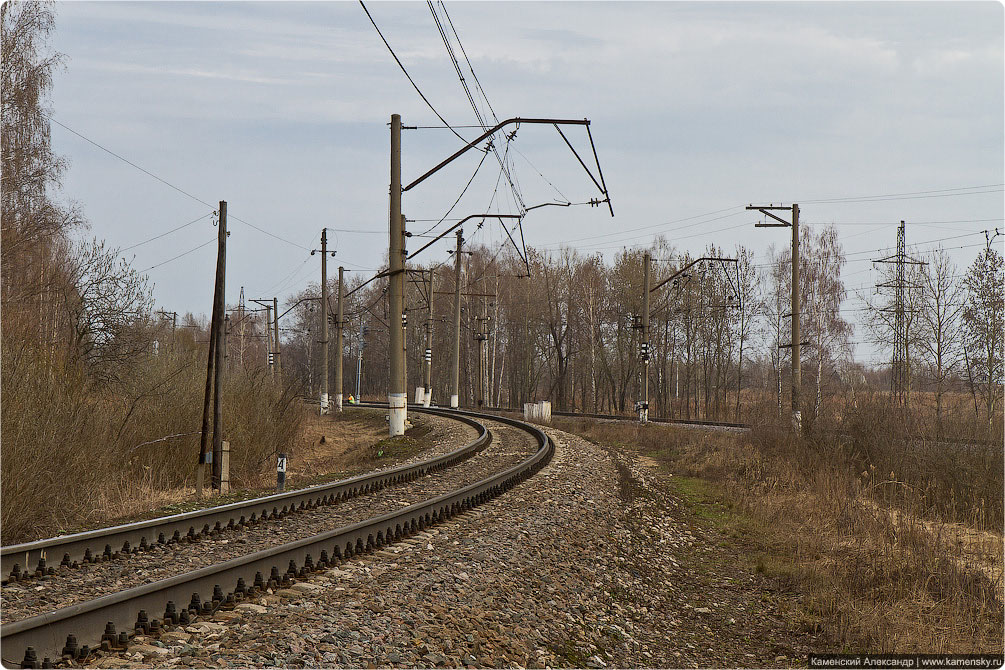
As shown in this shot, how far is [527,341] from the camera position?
59.8 metres

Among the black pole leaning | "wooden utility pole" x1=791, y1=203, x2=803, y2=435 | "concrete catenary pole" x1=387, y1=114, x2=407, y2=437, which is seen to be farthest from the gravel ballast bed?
"wooden utility pole" x1=791, y1=203, x2=803, y2=435

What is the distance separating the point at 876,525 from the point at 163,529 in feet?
32.6

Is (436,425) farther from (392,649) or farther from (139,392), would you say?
(392,649)

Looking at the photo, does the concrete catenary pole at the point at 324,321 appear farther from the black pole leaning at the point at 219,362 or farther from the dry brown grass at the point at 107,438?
the black pole leaning at the point at 219,362

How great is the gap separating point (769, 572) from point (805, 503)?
459cm

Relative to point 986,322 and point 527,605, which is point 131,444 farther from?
point 986,322

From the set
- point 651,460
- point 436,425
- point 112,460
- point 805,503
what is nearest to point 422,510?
point 112,460

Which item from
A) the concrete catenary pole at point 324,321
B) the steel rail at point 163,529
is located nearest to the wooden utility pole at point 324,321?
the concrete catenary pole at point 324,321

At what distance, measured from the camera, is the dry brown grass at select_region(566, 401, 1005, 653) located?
27.8 feet

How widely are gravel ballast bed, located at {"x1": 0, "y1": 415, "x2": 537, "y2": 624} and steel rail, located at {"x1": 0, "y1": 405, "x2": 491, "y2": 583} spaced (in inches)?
8.1

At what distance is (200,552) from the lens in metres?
8.52

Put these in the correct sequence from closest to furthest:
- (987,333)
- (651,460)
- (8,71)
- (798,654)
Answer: (798,654)
(651,460)
(8,71)
(987,333)

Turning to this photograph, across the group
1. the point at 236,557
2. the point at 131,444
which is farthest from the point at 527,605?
the point at 131,444

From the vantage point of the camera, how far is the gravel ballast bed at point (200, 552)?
6684mm
